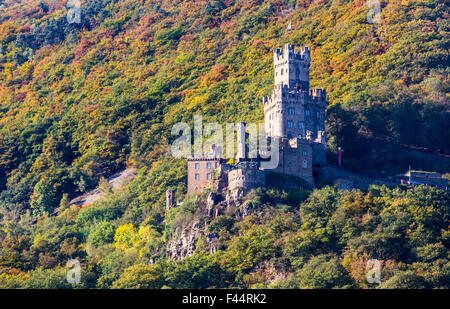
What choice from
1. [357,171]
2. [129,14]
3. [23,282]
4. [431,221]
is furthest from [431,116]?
[129,14]

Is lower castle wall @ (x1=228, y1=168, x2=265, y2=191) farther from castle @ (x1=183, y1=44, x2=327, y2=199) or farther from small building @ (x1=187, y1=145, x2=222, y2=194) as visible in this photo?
small building @ (x1=187, y1=145, x2=222, y2=194)

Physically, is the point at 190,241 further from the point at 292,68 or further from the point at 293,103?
the point at 292,68

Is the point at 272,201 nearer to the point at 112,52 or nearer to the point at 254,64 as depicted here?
the point at 254,64

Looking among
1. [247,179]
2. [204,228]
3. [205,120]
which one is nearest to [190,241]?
[204,228]

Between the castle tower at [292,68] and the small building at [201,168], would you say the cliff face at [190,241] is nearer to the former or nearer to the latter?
the small building at [201,168]

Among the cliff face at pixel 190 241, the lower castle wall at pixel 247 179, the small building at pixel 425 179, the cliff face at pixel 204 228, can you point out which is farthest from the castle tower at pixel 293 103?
the cliff face at pixel 190 241
